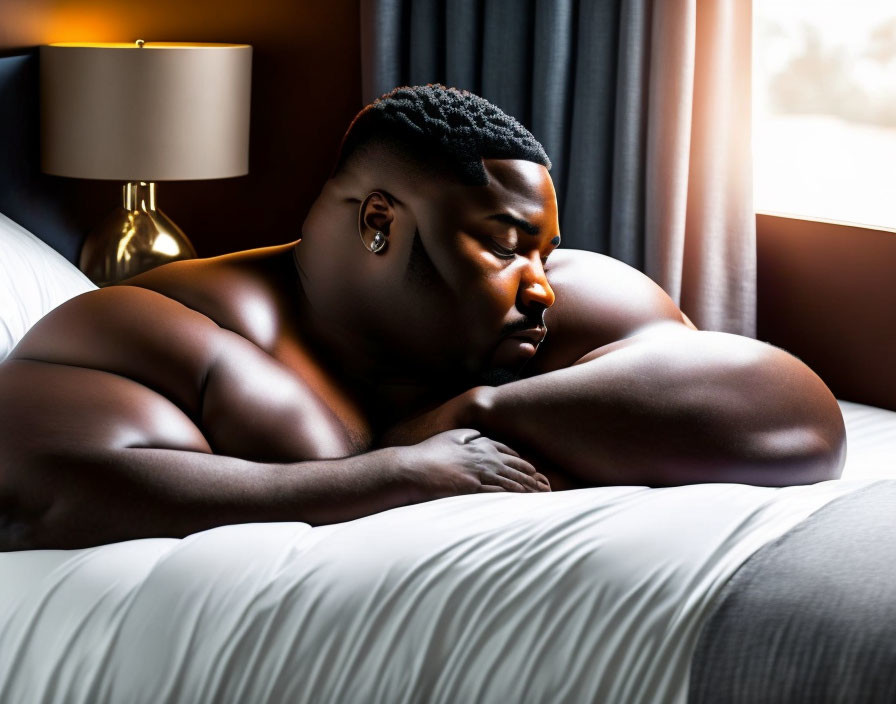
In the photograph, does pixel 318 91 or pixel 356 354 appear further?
pixel 318 91

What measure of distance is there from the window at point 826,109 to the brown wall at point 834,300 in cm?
7

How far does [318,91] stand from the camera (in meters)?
3.01

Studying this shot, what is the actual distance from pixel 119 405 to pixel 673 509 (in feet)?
1.81

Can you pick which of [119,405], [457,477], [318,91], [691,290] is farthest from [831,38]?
[119,405]

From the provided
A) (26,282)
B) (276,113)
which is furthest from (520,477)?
(276,113)

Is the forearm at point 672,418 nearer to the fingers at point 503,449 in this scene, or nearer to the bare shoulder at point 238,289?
the fingers at point 503,449

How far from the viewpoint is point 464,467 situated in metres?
1.19

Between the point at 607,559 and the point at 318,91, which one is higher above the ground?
the point at 318,91

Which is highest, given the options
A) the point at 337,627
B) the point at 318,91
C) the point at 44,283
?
the point at 318,91

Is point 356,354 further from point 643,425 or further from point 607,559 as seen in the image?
point 607,559

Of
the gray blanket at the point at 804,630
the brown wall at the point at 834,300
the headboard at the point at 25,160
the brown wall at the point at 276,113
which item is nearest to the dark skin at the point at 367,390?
the gray blanket at the point at 804,630

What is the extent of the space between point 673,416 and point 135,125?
1.61m

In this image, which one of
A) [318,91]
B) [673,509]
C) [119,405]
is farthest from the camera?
[318,91]

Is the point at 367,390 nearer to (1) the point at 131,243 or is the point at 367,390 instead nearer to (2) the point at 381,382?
(2) the point at 381,382
